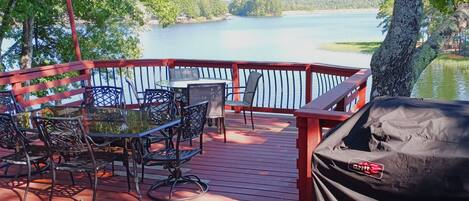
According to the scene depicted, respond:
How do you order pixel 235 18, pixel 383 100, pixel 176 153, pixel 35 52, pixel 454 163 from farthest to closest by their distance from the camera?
pixel 235 18, pixel 35 52, pixel 176 153, pixel 383 100, pixel 454 163

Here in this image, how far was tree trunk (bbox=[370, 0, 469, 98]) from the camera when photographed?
4.61 meters

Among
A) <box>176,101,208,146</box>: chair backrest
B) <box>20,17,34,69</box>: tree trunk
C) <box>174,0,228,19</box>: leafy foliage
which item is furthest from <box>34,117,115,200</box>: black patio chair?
<box>174,0,228,19</box>: leafy foliage

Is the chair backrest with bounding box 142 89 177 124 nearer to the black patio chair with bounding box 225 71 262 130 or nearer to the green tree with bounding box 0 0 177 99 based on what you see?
the black patio chair with bounding box 225 71 262 130

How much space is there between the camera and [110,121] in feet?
14.1

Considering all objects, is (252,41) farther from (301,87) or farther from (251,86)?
(251,86)

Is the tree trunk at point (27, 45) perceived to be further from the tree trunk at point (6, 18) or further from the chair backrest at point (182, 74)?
the chair backrest at point (182, 74)

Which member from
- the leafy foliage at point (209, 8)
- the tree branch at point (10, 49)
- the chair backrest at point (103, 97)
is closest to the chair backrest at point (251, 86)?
the chair backrest at point (103, 97)

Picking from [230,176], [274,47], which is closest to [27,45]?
[230,176]

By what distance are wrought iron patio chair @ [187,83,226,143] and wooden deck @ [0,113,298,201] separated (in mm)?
329

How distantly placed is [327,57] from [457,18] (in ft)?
79.9

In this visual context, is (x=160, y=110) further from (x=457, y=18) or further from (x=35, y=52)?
(x=35, y=52)

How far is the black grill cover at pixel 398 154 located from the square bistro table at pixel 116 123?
5.66 feet

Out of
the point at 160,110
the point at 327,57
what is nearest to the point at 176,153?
the point at 160,110

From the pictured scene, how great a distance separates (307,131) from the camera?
3.04 meters
